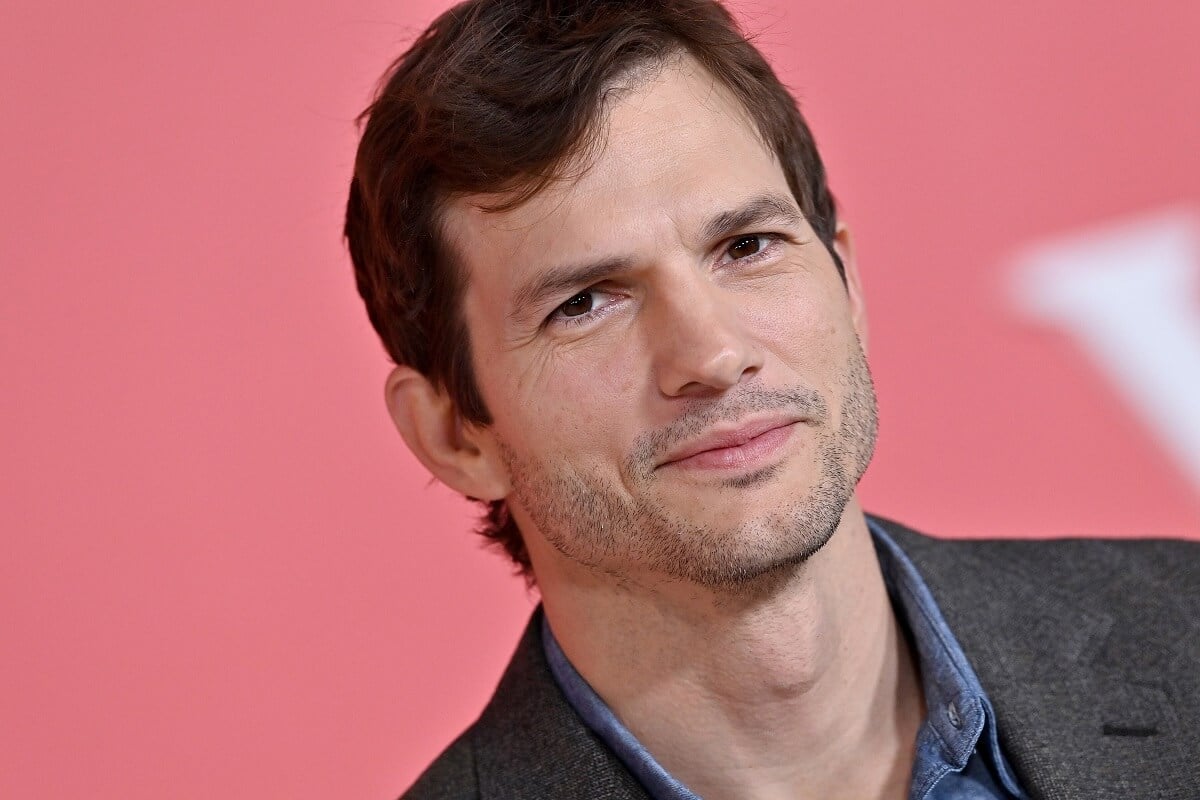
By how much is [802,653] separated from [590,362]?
53cm

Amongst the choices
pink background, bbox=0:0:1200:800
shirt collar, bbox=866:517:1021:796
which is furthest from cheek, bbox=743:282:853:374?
pink background, bbox=0:0:1200:800

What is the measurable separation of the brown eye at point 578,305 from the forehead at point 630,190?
0.23 ft

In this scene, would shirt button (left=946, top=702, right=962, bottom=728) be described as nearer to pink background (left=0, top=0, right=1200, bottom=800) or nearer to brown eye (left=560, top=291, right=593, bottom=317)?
brown eye (left=560, top=291, right=593, bottom=317)

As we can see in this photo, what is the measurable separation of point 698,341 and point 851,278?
64 centimetres

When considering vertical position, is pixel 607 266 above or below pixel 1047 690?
above

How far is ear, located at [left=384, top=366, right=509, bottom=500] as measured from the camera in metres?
2.73

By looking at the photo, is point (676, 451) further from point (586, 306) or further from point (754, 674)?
point (754, 674)

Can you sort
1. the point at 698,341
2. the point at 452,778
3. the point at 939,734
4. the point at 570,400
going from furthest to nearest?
1. the point at 452,778
2. the point at 939,734
3. the point at 570,400
4. the point at 698,341

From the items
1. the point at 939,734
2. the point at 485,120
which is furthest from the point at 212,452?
the point at 939,734

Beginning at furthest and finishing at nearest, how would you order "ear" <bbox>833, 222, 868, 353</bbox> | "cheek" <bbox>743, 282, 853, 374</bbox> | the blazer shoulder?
1. "ear" <bbox>833, 222, 868, 353</bbox>
2. the blazer shoulder
3. "cheek" <bbox>743, 282, 853, 374</bbox>

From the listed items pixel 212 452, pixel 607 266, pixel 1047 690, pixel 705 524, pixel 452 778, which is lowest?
pixel 1047 690

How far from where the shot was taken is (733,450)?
2.44 m

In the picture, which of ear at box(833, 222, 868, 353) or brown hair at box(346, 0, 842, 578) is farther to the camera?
ear at box(833, 222, 868, 353)

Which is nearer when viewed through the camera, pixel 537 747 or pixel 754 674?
pixel 754 674
